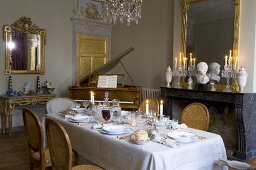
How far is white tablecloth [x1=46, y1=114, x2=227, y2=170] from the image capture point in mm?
1902

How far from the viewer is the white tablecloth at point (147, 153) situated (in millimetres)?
1902

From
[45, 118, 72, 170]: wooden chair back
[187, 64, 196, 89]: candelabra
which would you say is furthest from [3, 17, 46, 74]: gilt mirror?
[45, 118, 72, 170]: wooden chair back

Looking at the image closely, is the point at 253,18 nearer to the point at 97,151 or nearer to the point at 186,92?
the point at 186,92

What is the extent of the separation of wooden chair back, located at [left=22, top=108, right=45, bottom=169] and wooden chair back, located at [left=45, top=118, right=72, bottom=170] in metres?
0.28

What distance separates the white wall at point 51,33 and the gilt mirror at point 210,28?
9.99ft

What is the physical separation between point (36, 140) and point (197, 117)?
69.3 inches

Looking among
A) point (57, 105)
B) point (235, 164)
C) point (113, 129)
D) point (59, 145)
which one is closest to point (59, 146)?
point (59, 145)

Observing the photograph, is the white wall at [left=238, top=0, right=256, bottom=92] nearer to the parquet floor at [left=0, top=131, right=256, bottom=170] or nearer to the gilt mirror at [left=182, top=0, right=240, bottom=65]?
the gilt mirror at [left=182, top=0, right=240, bottom=65]

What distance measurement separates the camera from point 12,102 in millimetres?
5414

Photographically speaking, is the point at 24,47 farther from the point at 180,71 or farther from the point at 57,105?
the point at 180,71

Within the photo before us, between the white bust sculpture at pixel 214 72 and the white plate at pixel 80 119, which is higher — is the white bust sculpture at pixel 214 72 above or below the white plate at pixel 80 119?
above

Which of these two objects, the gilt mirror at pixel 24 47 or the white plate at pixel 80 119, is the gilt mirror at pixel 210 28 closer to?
the white plate at pixel 80 119

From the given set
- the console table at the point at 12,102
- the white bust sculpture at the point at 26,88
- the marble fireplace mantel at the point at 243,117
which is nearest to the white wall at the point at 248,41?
the marble fireplace mantel at the point at 243,117

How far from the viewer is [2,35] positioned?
227 inches
